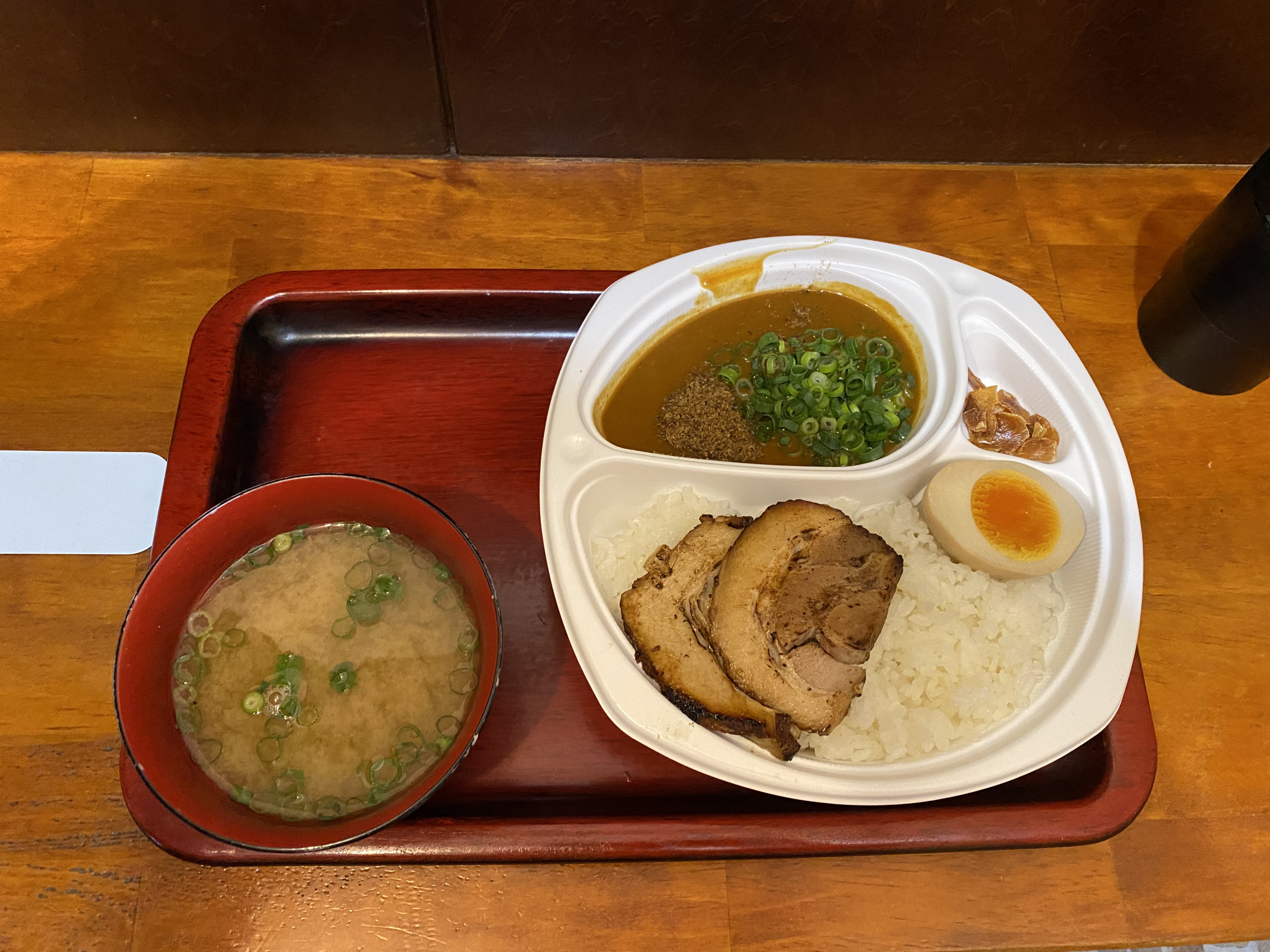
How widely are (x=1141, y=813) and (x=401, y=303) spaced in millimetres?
2128

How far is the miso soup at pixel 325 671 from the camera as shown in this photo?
5.05ft

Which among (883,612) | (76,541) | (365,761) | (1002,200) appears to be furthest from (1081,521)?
(76,541)

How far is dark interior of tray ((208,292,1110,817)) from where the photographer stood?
5.68ft

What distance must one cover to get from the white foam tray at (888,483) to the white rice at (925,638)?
40 mm

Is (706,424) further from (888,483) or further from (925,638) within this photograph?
(925,638)

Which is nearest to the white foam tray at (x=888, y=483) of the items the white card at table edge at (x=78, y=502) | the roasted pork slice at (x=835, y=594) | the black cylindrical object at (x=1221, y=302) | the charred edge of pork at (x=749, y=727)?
the charred edge of pork at (x=749, y=727)

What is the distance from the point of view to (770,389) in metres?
2.09

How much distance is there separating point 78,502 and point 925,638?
2.06 metres

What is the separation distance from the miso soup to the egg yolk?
1178mm

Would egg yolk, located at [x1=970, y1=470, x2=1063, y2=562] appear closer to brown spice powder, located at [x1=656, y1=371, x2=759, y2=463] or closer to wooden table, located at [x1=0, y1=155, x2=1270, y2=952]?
wooden table, located at [x1=0, y1=155, x2=1270, y2=952]

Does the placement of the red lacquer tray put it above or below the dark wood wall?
below

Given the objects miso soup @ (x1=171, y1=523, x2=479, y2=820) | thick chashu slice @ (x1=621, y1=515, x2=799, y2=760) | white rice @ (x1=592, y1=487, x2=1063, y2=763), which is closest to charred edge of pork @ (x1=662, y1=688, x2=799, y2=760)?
thick chashu slice @ (x1=621, y1=515, x2=799, y2=760)

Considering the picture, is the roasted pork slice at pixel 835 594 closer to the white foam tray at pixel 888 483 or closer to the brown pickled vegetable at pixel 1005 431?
the white foam tray at pixel 888 483

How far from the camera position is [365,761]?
5.07ft
